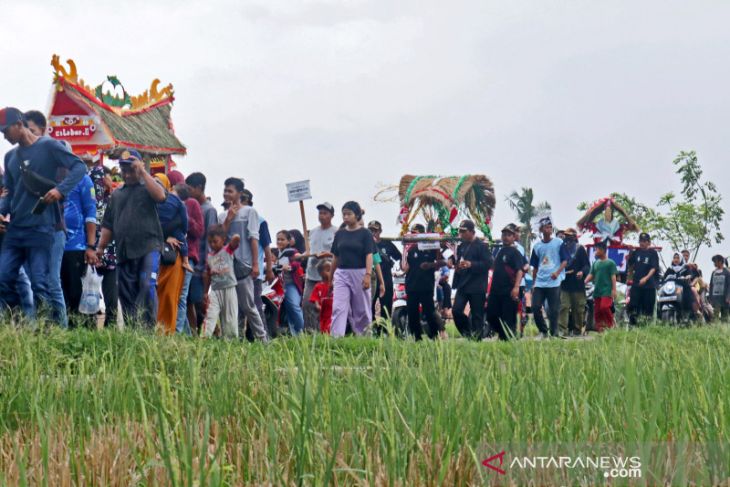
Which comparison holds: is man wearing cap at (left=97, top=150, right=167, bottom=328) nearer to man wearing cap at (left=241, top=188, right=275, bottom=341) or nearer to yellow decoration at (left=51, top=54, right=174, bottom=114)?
man wearing cap at (left=241, top=188, right=275, bottom=341)

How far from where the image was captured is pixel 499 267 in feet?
43.4

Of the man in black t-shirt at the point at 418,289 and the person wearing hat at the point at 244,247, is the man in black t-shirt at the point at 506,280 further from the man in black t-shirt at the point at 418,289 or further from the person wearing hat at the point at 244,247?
the person wearing hat at the point at 244,247

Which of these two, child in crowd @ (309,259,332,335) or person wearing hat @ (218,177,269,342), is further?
child in crowd @ (309,259,332,335)

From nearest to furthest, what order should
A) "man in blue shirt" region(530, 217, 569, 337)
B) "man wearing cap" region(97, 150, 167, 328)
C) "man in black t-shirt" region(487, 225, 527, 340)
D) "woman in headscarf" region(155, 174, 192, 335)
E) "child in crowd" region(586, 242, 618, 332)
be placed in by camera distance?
"man wearing cap" region(97, 150, 167, 328), "woman in headscarf" region(155, 174, 192, 335), "man in black t-shirt" region(487, 225, 527, 340), "man in blue shirt" region(530, 217, 569, 337), "child in crowd" region(586, 242, 618, 332)

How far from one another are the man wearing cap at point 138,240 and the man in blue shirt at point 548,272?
6937mm

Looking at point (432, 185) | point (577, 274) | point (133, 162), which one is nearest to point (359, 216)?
point (133, 162)

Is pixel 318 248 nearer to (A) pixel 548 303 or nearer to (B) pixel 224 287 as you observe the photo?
(B) pixel 224 287

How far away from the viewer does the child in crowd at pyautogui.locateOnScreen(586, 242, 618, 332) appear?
16.4m

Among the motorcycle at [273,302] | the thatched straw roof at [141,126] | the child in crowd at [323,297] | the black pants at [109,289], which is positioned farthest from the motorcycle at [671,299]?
the black pants at [109,289]

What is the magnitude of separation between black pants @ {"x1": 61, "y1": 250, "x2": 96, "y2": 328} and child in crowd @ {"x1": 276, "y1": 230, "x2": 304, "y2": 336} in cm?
368

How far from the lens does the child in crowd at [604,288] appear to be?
16.4 meters

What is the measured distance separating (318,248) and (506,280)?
2.29m

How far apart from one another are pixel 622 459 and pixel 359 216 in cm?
849

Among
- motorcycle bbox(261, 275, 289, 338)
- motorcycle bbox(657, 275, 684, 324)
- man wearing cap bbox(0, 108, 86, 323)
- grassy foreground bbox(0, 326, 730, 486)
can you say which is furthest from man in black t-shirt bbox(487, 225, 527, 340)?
grassy foreground bbox(0, 326, 730, 486)
